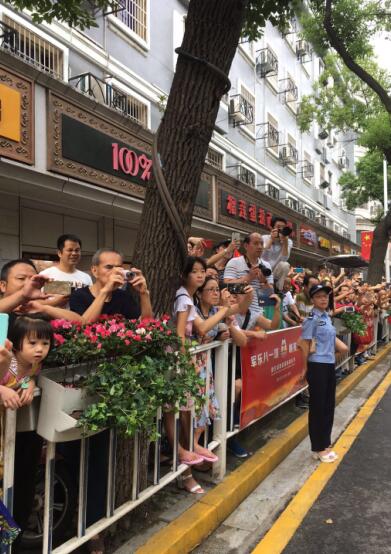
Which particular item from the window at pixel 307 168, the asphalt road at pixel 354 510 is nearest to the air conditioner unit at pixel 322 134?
the window at pixel 307 168

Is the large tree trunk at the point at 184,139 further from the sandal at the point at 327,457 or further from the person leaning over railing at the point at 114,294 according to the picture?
the sandal at the point at 327,457

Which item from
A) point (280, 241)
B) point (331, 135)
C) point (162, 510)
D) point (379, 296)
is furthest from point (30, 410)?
point (331, 135)

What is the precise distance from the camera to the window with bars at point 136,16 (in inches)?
406

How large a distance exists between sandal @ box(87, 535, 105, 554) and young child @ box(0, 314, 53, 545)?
0.41m

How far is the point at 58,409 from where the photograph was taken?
2.06 metres

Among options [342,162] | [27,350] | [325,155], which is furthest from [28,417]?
[342,162]

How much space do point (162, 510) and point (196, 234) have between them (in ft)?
34.2

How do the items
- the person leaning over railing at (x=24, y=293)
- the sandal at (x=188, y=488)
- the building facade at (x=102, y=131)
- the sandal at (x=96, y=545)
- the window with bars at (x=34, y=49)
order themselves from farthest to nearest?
the window with bars at (x=34, y=49), the building facade at (x=102, y=131), the sandal at (x=188, y=488), the sandal at (x=96, y=545), the person leaning over railing at (x=24, y=293)

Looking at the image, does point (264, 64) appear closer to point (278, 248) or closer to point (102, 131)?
point (102, 131)

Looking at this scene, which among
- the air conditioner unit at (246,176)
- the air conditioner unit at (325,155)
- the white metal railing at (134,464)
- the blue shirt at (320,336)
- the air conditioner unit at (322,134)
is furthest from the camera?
the air conditioner unit at (325,155)

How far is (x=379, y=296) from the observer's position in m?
11.0

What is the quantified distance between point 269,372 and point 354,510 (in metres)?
1.44

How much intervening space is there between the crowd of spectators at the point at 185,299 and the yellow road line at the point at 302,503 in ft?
1.93

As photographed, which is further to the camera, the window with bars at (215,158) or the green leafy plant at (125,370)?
the window with bars at (215,158)
